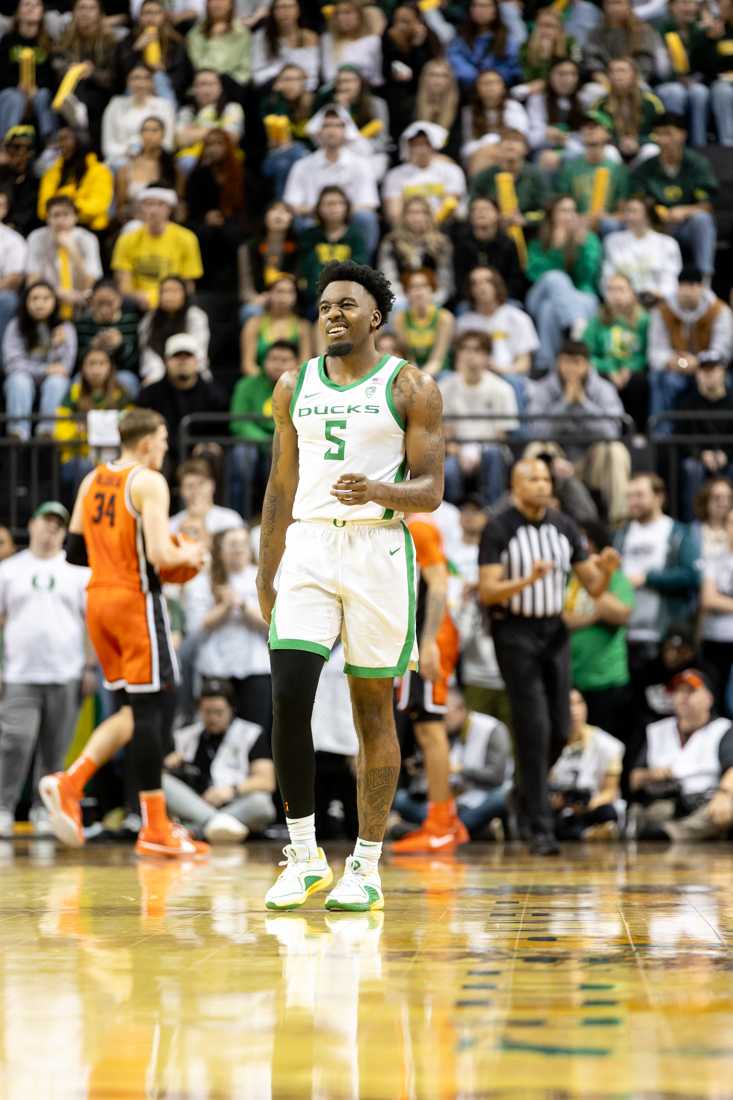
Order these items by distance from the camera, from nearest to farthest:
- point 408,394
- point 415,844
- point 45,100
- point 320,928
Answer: point 320,928, point 408,394, point 415,844, point 45,100

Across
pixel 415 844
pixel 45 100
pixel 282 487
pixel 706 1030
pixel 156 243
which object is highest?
pixel 45 100

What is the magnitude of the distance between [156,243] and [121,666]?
6567mm

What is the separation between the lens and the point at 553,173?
14469 millimetres

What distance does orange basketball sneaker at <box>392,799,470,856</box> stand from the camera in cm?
948

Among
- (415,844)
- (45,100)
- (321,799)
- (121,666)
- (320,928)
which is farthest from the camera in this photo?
(45,100)

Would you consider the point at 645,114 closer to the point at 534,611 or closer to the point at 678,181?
the point at 678,181

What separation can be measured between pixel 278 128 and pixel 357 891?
36.2 feet

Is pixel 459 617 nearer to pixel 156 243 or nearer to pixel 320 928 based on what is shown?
pixel 156 243

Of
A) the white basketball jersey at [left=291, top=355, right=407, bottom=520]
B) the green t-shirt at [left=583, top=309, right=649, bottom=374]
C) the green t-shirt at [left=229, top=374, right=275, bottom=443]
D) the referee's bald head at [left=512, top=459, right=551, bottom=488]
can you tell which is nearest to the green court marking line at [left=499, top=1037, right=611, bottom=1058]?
the white basketball jersey at [left=291, top=355, right=407, bottom=520]

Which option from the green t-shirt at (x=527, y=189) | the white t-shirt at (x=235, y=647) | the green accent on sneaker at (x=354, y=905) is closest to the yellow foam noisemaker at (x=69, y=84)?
the green t-shirt at (x=527, y=189)

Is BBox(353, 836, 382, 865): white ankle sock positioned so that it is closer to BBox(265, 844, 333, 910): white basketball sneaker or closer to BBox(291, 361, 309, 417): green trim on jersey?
BBox(265, 844, 333, 910): white basketball sneaker

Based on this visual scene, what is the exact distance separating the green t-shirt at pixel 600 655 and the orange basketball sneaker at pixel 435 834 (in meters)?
1.60

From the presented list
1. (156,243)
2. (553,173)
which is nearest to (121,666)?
(156,243)

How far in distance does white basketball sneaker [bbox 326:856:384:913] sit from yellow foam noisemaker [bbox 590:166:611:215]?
965 centimetres
